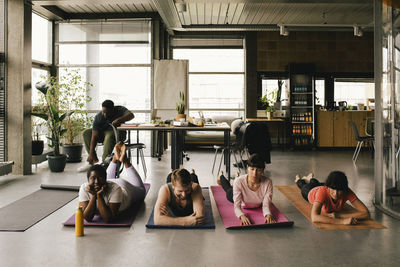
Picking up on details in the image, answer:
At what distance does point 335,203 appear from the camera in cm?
329

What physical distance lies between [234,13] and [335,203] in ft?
18.8

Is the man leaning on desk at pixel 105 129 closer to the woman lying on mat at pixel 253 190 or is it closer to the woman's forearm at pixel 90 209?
the woman's forearm at pixel 90 209

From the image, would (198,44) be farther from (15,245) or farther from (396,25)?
(15,245)

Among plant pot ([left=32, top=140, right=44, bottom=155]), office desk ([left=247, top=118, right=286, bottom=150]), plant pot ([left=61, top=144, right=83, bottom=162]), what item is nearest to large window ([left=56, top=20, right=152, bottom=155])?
plant pot ([left=61, top=144, right=83, bottom=162])

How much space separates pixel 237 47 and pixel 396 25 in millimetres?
6487

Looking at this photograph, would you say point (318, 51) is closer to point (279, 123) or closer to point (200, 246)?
point (279, 123)

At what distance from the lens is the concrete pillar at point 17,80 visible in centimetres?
553

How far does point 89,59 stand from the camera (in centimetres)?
838

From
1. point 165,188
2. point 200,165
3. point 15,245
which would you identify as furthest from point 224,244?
point 200,165

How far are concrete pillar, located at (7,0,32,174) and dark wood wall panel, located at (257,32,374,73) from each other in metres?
6.05

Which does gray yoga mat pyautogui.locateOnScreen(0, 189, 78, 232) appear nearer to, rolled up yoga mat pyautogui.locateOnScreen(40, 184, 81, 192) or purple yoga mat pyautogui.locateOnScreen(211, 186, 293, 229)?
rolled up yoga mat pyautogui.locateOnScreen(40, 184, 81, 192)

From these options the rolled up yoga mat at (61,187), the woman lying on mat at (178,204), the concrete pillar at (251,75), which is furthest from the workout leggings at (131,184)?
the concrete pillar at (251,75)

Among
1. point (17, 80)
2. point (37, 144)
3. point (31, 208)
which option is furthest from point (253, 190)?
point (37, 144)

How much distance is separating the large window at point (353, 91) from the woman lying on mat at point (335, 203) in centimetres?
732
